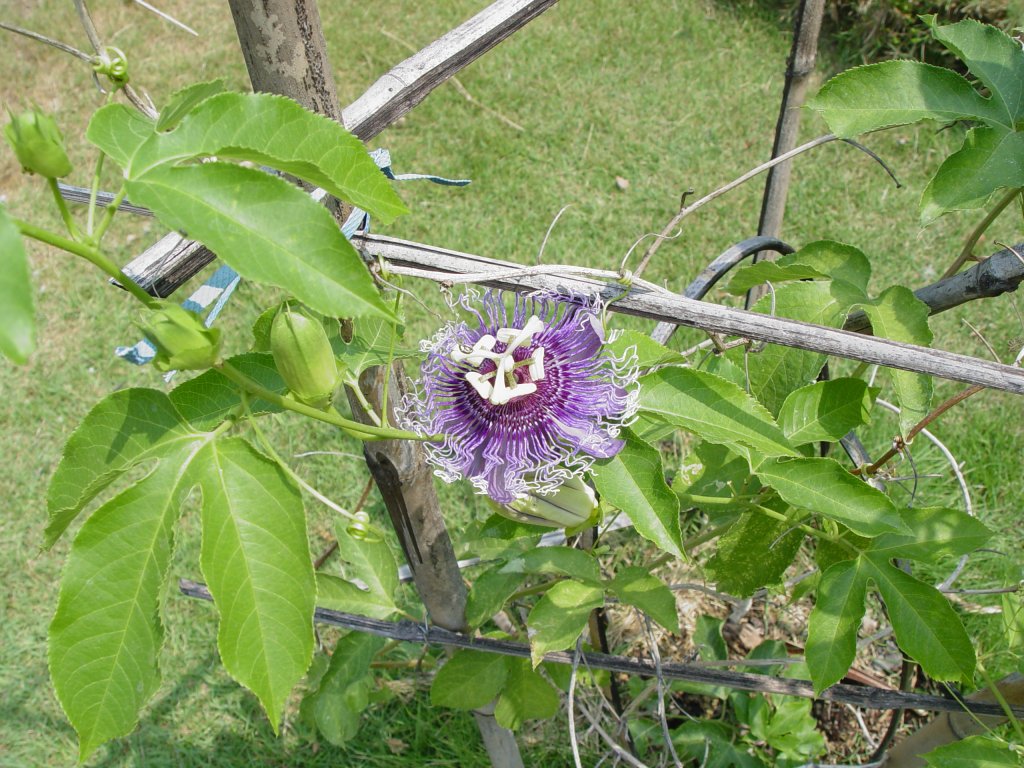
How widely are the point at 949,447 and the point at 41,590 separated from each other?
6.23 feet

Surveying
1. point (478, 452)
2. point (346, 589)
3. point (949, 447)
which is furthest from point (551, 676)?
point (949, 447)

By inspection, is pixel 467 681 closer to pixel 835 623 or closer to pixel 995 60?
pixel 835 623

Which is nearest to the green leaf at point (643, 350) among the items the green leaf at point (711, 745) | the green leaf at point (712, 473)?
the green leaf at point (712, 473)

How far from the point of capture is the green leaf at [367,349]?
74 centimetres

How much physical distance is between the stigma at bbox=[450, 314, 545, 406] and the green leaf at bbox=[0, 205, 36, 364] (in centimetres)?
34

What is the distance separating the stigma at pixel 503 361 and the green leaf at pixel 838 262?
1.07ft

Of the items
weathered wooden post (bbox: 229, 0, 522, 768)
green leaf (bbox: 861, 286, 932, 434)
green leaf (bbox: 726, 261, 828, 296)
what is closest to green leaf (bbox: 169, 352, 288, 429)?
weathered wooden post (bbox: 229, 0, 522, 768)

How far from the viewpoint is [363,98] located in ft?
2.52

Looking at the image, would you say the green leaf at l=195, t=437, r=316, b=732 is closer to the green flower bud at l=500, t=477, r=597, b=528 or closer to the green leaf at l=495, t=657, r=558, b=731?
the green flower bud at l=500, t=477, r=597, b=528

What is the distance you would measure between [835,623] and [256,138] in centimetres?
69

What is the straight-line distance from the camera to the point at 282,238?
19.9 inches

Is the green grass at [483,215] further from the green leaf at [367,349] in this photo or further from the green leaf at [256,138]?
the green leaf at [256,138]

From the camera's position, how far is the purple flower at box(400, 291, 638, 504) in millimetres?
709

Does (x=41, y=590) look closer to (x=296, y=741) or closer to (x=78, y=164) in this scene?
(x=296, y=741)
